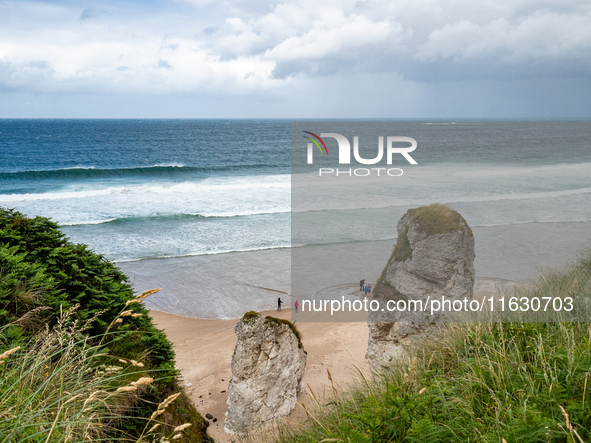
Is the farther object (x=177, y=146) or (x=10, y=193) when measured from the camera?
(x=177, y=146)

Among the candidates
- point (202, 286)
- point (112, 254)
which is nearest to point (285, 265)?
point (202, 286)

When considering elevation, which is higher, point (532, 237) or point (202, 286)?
point (532, 237)

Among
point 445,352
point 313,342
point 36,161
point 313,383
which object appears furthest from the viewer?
point 36,161

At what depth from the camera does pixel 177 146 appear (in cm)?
7456

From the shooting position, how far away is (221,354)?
12.4 m


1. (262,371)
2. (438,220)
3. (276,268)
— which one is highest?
(438,220)

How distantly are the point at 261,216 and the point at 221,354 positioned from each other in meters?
15.8

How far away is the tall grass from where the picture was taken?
81.1 inches

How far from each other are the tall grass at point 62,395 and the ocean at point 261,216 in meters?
6.71

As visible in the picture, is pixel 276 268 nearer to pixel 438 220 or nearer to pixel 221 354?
pixel 221 354

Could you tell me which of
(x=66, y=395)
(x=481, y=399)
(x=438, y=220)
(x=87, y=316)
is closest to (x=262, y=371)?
(x=87, y=316)

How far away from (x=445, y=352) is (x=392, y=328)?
3.68 m

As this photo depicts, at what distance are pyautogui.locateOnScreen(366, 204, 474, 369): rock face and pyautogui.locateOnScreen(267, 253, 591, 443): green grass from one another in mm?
3290

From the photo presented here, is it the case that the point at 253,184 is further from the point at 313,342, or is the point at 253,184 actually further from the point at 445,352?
the point at 445,352
